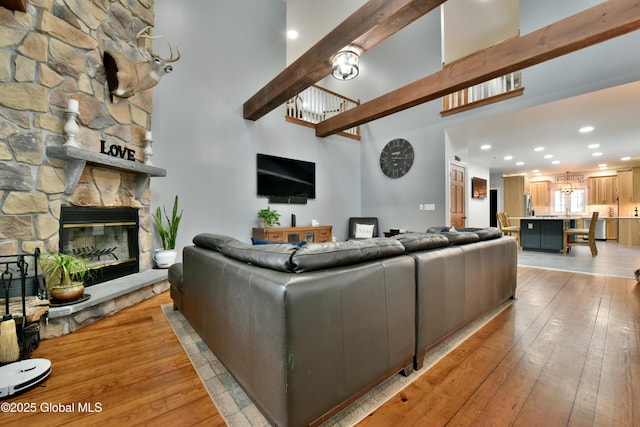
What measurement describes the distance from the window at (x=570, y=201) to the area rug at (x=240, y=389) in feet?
38.0

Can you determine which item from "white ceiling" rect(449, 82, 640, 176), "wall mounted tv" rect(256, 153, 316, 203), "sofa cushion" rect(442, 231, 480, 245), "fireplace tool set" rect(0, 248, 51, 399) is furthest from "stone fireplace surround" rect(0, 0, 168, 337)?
"white ceiling" rect(449, 82, 640, 176)

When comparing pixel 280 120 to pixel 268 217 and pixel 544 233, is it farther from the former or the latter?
pixel 544 233

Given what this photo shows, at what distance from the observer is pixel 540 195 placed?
34.1ft

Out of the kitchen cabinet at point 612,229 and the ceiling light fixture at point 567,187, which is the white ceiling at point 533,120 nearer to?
the ceiling light fixture at point 567,187

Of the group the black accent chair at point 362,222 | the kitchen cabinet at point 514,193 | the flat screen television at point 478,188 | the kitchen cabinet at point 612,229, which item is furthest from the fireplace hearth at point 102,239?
the kitchen cabinet at point 612,229

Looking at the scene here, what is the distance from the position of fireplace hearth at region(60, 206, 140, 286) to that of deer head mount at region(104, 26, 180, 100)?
128cm

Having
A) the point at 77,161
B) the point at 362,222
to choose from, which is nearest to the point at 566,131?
the point at 362,222

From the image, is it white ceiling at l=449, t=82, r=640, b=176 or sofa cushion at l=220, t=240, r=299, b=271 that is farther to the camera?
white ceiling at l=449, t=82, r=640, b=176

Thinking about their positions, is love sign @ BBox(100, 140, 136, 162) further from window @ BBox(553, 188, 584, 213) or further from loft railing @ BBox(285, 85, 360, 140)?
window @ BBox(553, 188, 584, 213)

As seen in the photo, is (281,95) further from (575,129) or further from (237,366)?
(575,129)

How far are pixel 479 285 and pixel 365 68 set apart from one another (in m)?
5.96

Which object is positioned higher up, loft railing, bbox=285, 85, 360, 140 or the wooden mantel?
loft railing, bbox=285, 85, 360, 140

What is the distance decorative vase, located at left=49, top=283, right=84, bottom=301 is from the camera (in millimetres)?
2025

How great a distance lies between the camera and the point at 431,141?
205 inches
